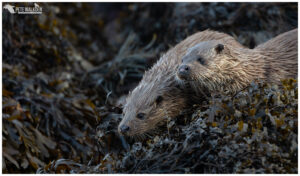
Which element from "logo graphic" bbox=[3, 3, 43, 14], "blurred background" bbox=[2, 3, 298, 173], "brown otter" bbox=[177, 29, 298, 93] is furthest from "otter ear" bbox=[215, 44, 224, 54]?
"logo graphic" bbox=[3, 3, 43, 14]

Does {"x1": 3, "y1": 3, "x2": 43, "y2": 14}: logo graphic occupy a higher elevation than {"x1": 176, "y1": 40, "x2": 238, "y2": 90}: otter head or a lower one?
higher

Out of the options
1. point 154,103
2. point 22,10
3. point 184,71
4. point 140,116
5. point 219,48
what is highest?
point 22,10

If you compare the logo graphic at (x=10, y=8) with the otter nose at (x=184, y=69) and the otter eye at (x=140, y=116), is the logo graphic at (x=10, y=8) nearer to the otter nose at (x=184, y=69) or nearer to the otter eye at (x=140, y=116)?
the otter eye at (x=140, y=116)

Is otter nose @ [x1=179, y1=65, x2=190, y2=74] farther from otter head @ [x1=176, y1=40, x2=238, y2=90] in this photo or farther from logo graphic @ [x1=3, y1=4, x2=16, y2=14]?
logo graphic @ [x1=3, y1=4, x2=16, y2=14]

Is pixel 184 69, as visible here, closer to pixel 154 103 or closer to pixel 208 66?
pixel 208 66

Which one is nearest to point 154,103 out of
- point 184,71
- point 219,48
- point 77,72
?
point 184,71

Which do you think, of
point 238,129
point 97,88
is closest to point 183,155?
point 238,129
